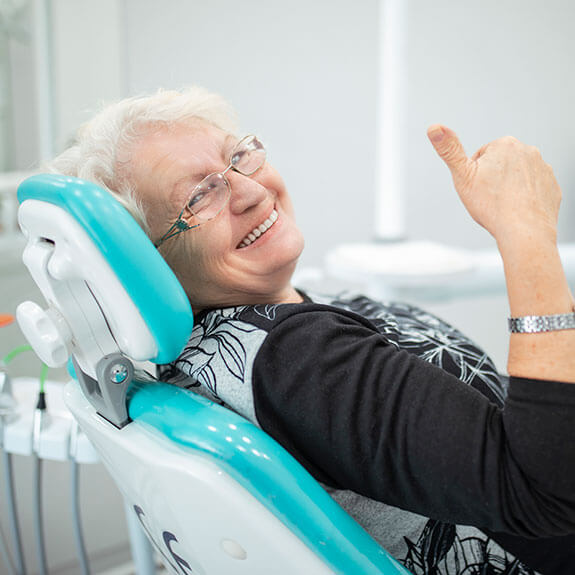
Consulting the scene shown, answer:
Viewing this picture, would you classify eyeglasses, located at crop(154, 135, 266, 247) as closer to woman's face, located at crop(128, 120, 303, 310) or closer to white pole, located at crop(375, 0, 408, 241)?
woman's face, located at crop(128, 120, 303, 310)

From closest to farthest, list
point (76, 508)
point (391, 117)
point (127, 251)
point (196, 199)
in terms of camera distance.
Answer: point (127, 251) < point (196, 199) < point (76, 508) < point (391, 117)

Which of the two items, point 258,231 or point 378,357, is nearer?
point 378,357

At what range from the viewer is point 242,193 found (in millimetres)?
766

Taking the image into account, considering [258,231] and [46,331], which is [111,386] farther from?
[258,231]

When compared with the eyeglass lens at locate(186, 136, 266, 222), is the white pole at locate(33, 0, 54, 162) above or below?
above

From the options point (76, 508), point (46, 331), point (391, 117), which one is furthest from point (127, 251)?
point (391, 117)

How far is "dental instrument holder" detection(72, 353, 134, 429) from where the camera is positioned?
0.60m

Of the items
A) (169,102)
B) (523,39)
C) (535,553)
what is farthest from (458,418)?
(523,39)

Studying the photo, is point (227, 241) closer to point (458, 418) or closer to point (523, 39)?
point (458, 418)

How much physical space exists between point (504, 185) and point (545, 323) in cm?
17

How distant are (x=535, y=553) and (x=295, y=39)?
1515 millimetres

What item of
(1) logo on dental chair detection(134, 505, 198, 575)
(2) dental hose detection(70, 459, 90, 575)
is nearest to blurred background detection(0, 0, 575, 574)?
(2) dental hose detection(70, 459, 90, 575)

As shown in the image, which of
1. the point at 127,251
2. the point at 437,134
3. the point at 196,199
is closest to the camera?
the point at 127,251

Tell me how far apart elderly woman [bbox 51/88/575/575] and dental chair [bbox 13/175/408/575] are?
0.18 ft
